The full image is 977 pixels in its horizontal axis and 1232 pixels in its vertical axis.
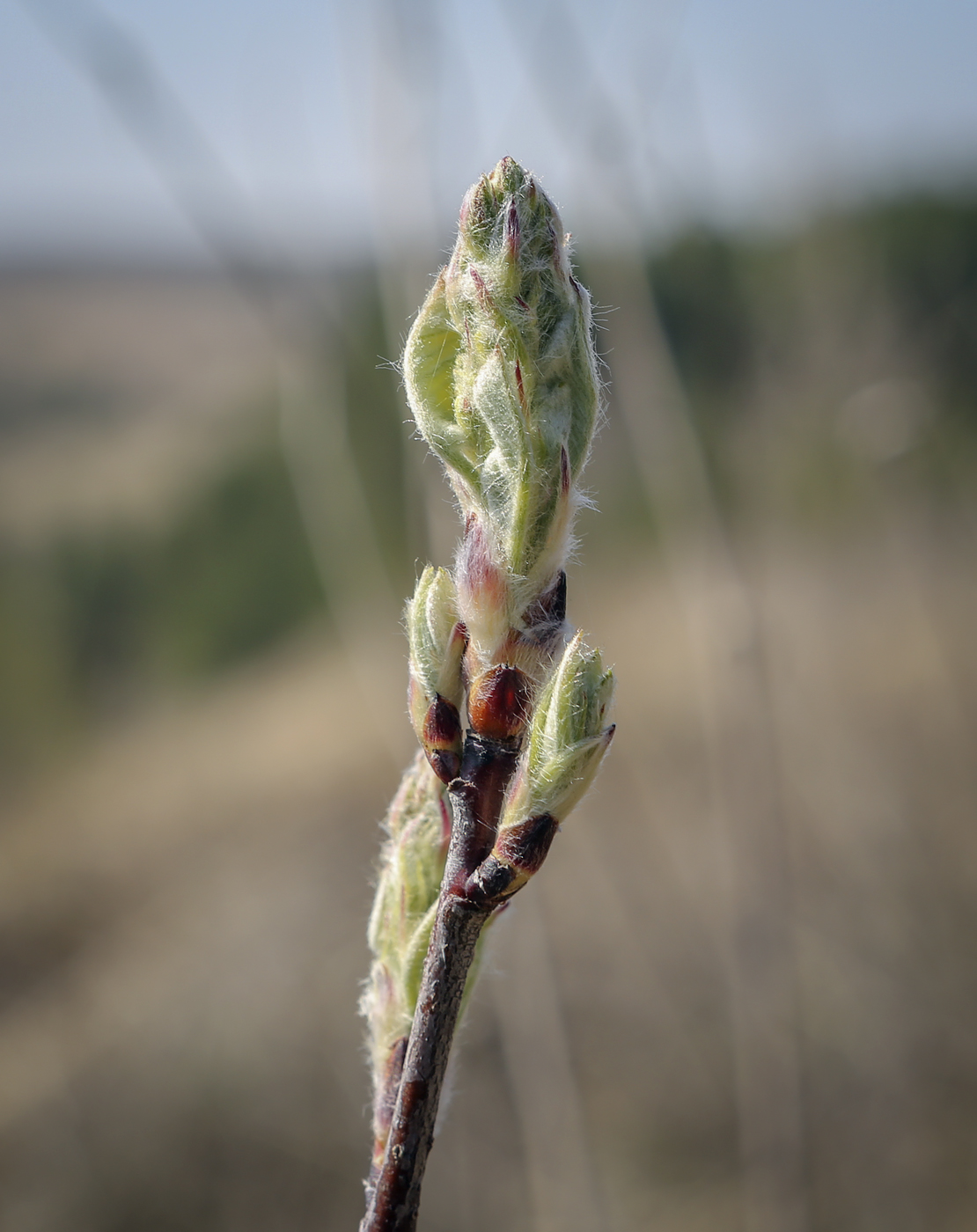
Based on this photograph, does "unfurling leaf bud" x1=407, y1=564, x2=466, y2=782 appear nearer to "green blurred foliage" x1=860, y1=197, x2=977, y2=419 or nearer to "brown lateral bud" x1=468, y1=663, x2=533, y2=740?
"brown lateral bud" x1=468, y1=663, x2=533, y2=740

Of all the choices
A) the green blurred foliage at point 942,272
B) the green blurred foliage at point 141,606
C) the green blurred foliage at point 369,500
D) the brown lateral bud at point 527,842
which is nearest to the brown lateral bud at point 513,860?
the brown lateral bud at point 527,842

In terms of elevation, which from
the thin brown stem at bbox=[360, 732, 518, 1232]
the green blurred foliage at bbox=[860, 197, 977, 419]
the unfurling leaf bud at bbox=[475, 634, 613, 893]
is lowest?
the thin brown stem at bbox=[360, 732, 518, 1232]

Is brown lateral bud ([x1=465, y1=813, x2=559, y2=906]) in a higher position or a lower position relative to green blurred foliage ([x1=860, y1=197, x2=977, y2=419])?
lower

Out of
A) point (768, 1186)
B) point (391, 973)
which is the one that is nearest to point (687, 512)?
point (391, 973)

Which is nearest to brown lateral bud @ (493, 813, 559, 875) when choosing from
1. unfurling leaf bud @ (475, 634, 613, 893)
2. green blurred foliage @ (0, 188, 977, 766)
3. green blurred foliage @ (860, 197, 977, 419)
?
unfurling leaf bud @ (475, 634, 613, 893)

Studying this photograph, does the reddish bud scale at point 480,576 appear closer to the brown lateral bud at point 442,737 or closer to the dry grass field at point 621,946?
the brown lateral bud at point 442,737

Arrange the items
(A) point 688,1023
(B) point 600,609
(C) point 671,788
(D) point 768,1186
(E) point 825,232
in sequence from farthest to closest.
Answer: (B) point 600,609 < (C) point 671,788 < (E) point 825,232 < (A) point 688,1023 < (D) point 768,1186

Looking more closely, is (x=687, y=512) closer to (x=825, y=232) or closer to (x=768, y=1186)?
(x=768, y=1186)
